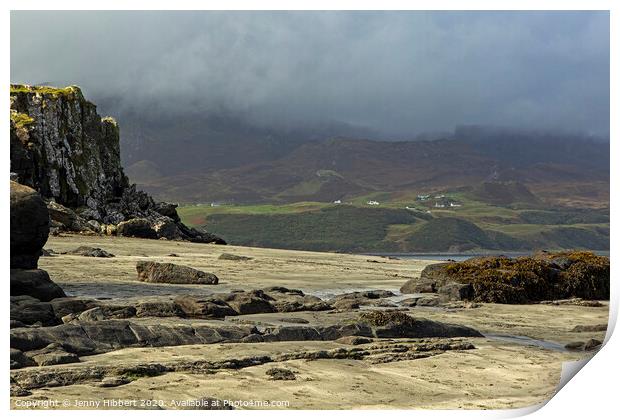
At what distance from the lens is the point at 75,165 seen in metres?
63.0

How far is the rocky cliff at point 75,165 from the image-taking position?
57.4 m

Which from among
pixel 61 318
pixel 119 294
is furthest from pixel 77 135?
pixel 61 318

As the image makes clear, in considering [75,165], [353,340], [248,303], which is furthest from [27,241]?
[75,165]

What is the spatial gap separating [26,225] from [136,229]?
33.3m

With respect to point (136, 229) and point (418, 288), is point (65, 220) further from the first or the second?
point (418, 288)

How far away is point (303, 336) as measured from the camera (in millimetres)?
18688

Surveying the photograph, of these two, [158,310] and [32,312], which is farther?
[158,310]

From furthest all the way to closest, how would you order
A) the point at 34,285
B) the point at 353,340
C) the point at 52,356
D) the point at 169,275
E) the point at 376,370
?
1. the point at 169,275
2. the point at 34,285
3. the point at 353,340
4. the point at 376,370
5. the point at 52,356

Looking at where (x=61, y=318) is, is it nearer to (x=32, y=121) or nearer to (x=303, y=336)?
(x=303, y=336)

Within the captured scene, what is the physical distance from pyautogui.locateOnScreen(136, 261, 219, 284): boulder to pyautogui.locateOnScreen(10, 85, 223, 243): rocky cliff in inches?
964

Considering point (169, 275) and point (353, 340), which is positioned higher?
point (169, 275)

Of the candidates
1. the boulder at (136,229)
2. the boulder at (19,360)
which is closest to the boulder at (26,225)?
the boulder at (19,360)

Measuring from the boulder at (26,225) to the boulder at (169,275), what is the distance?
7518mm
